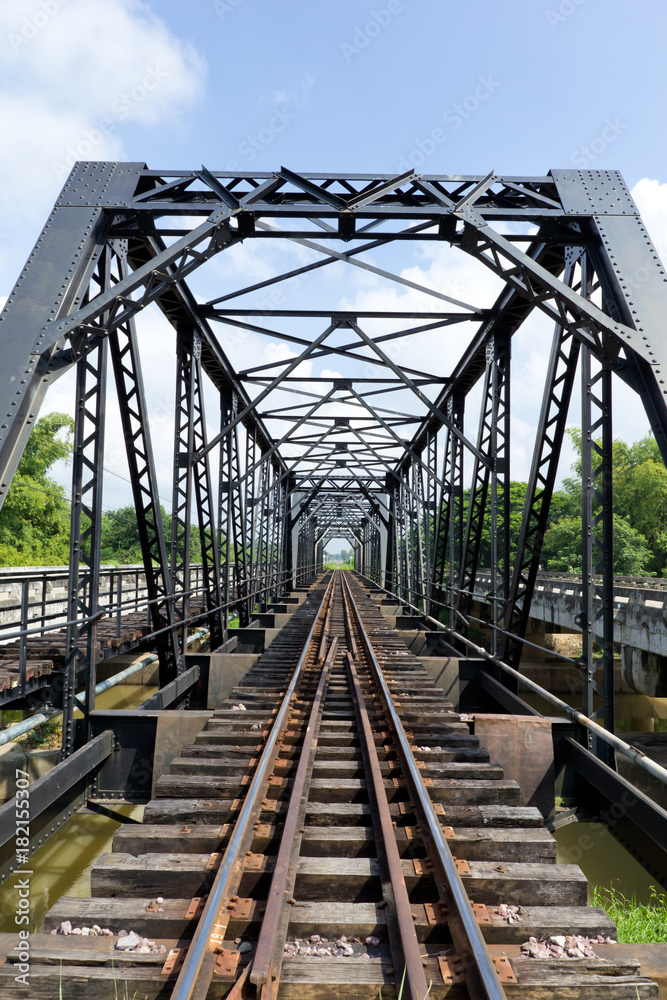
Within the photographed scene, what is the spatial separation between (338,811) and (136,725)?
281 cm

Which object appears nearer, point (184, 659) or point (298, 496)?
point (184, 659)

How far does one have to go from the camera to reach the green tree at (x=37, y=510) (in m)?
35.2

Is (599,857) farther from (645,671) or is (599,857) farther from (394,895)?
(645,671)

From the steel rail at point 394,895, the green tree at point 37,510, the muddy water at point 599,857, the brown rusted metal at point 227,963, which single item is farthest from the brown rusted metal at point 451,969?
the green tree at point 37,510

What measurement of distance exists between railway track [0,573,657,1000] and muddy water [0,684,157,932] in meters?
2.48

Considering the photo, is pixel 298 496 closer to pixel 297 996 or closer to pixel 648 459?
pixel 648 459

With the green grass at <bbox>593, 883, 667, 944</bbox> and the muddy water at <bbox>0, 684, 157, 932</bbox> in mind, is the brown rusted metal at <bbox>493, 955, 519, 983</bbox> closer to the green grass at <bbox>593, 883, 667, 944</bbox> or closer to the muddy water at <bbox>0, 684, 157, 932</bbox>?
the green grass at <bbox>593, 883, 667, 944</bbox>

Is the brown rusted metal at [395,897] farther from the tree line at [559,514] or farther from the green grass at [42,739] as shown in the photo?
the tree line at [559,514]

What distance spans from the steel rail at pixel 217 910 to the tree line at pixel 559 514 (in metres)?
27.9

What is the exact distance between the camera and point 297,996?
2.57 meters

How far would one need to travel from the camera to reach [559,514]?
53906 millimetres

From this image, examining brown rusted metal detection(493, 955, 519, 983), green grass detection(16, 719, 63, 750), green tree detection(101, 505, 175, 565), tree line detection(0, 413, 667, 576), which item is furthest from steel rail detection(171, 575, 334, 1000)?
green tree detection(101, 505, 175, 565)

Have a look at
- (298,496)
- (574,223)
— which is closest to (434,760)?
(574,223)

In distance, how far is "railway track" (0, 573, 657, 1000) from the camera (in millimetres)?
2631
